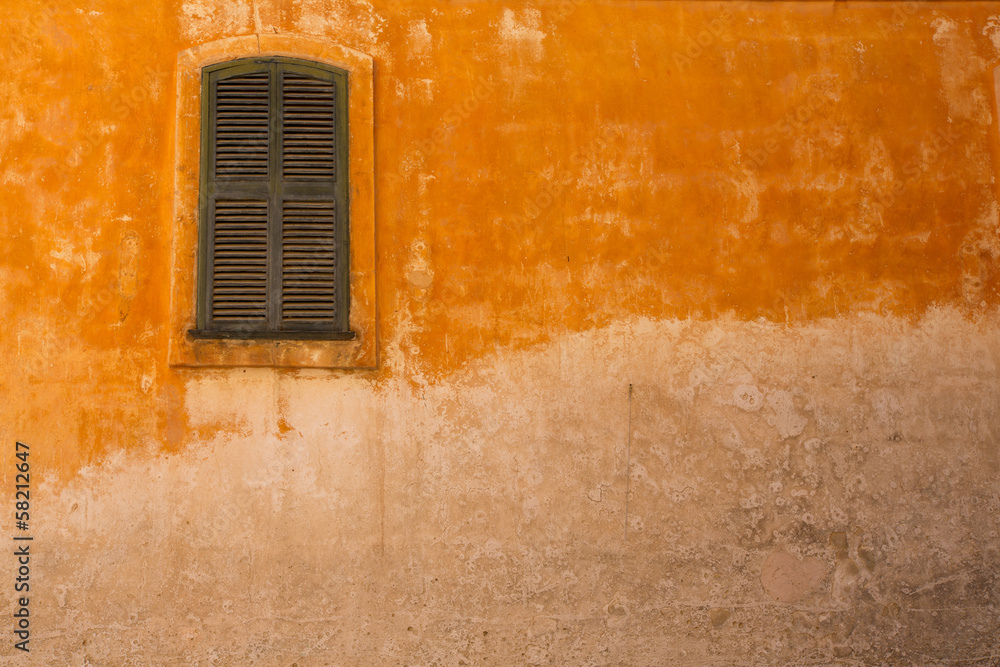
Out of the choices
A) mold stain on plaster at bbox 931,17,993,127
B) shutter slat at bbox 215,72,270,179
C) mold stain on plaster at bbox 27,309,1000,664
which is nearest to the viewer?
mold stain on plaster at bbox 27,309,1000,664

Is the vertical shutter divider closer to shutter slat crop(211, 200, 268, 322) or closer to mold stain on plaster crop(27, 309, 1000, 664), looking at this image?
shutter slat crop(211, 200, 268, 322)

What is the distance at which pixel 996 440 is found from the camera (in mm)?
5074

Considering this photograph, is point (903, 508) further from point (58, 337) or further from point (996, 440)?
point (58, 337)

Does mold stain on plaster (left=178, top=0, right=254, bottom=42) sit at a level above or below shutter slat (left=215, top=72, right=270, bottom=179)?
above

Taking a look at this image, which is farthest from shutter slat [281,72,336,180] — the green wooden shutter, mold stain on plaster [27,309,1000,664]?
mold stain on plaster [27,309,1000,664]

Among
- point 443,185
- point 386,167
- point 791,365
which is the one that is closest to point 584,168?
point 443,185

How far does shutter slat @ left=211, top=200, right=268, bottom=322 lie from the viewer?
4.86 m

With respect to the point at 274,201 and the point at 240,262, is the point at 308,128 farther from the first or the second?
the point at 240,262

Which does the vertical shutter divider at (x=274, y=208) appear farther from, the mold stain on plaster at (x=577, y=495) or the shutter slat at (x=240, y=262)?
the mold stain on plaster at (x=577, y=495)

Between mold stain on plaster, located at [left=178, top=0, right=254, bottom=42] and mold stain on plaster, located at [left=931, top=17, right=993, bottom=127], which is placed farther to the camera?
mold stain on plaster, located at [left=931, top=17, right=993, bottom=127]

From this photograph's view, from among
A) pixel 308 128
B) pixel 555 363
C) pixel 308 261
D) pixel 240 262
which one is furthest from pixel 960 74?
pixel 240 262

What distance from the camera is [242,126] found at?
5.02m

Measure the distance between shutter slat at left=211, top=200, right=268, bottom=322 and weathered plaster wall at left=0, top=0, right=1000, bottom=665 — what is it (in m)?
0.31

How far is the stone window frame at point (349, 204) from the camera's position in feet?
15.7
